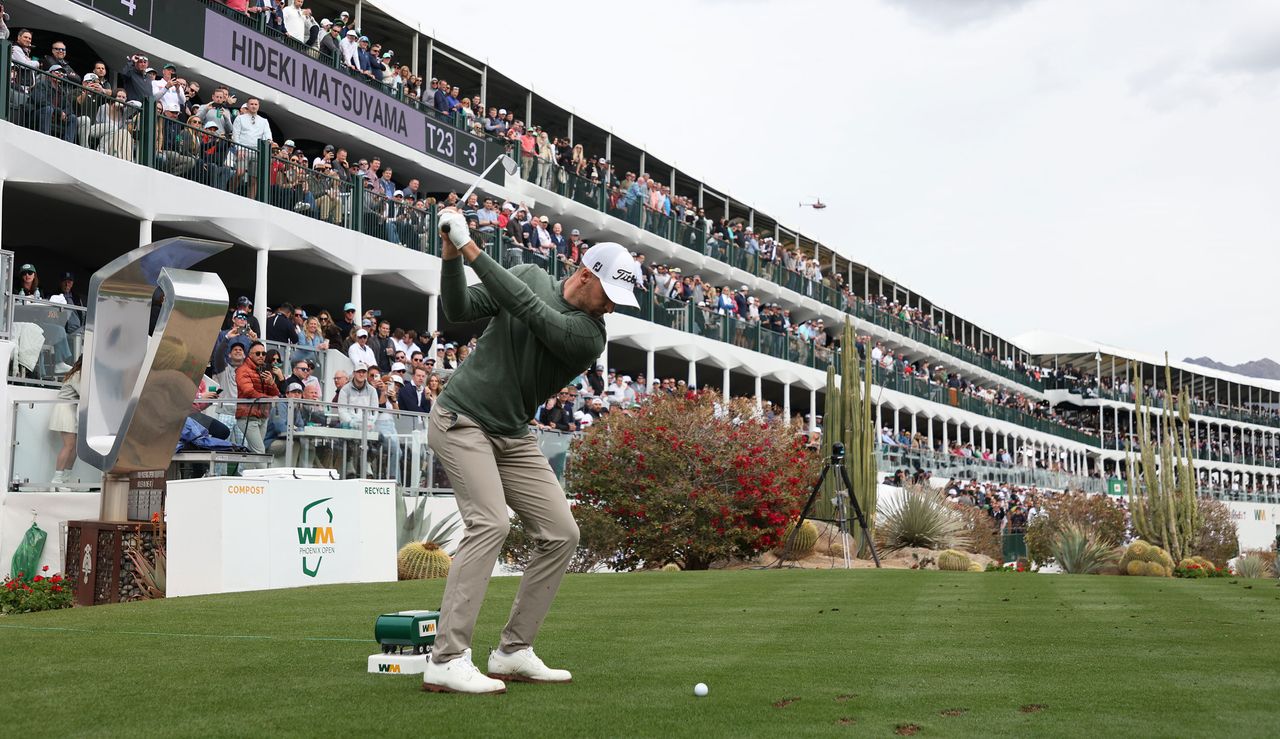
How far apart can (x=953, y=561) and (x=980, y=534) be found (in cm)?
583

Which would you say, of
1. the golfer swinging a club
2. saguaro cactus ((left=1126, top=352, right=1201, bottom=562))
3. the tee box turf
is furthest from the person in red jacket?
saguaro cactus ((left=1126, top=352, right=1201, bottom=562))

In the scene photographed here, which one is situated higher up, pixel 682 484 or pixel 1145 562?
pixel 682 484

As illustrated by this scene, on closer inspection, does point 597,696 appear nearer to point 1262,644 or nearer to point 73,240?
point 1262,644

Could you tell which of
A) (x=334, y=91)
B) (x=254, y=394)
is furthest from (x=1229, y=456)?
(x=254, y=394)

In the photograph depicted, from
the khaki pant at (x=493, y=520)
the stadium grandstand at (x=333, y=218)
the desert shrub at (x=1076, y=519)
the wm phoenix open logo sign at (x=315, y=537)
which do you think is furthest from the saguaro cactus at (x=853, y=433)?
the khaki pant at (x=493, y=520)

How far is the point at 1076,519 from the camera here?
3378 centimetres

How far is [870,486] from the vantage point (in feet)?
81.4

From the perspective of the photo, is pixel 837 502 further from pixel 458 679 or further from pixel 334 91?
pixel 458 679

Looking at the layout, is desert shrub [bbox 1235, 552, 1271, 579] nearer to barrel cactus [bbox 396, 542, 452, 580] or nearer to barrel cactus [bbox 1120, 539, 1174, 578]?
barrel cactus [bbox 1120, 539, 1174, 578]

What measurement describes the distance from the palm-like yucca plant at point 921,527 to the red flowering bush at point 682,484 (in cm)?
382

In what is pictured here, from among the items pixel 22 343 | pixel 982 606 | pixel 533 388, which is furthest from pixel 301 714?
pixel 22 343

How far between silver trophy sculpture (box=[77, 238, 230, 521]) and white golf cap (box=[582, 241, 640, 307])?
806cm

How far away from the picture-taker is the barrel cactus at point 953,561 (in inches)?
876

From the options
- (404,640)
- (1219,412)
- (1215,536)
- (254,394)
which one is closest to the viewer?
(404,640)
